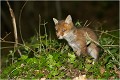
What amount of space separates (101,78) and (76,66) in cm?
78

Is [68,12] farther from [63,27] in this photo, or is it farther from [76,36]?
[63,27]

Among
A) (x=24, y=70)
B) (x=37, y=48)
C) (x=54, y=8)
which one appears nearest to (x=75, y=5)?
(x=54, y=8)

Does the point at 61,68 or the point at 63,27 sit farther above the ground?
the point at 63,27

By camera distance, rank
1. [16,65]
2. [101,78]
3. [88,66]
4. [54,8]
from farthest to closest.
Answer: [54,8], [16,65], [88,66], [101,78]

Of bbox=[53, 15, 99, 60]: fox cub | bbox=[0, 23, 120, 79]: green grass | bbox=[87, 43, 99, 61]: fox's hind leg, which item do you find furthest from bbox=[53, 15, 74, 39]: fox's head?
bbox=[87, 43, 99, 61]: fox's hind leg

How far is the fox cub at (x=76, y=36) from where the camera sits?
29.0ft

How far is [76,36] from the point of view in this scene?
913cm

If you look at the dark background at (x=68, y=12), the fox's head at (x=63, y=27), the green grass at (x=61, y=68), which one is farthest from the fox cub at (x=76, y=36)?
the dark background at (x=68, y=12)

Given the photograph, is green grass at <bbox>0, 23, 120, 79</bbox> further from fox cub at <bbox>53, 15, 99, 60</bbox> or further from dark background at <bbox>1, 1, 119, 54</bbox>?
dark background at <bbox>1, 1, 119, 54</bbox>

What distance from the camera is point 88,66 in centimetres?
766

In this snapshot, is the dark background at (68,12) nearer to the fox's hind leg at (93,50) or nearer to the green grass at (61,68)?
the fox's hind leg at (93,50)

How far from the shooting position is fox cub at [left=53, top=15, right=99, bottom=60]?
8.84 metres

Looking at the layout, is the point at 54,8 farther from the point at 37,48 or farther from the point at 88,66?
the point at 88,66

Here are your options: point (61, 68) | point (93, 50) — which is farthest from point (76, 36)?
point (61, 68)
